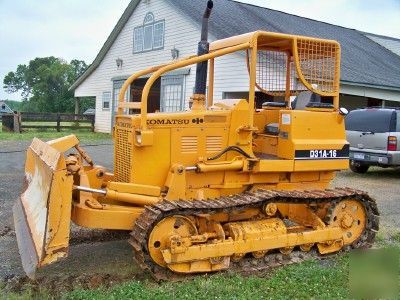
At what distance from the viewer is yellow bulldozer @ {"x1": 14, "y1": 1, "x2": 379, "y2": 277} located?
213 inches

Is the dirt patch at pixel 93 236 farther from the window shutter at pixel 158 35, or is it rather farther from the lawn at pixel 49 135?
the window shutter at pixel 158 35

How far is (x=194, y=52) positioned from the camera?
19438 mm

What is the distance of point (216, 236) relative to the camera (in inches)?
227

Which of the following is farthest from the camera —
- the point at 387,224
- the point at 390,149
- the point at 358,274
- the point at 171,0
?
the point at 171,0

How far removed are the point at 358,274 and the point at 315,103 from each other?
2151mm

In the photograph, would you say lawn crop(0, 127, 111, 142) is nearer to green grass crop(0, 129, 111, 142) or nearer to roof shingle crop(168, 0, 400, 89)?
green grass crop(0, 129, 111, 142)

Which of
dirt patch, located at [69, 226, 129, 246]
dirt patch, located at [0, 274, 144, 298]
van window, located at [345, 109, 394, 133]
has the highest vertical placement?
van window, located at [345, 109, 394, 133]

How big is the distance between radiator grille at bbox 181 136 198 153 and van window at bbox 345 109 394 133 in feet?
26.3

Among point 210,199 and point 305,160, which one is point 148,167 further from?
point 305,160

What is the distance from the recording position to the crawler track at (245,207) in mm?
5344

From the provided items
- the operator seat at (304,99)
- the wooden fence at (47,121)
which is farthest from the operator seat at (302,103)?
the wooden fence at (47,121)

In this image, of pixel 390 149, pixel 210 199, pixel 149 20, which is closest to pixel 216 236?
pixel 210 199

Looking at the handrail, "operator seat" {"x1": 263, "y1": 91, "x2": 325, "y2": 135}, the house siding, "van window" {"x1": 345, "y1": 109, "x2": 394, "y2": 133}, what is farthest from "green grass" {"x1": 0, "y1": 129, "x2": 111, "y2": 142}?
the handrail

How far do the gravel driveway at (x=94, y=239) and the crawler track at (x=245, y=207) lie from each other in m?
0.55
